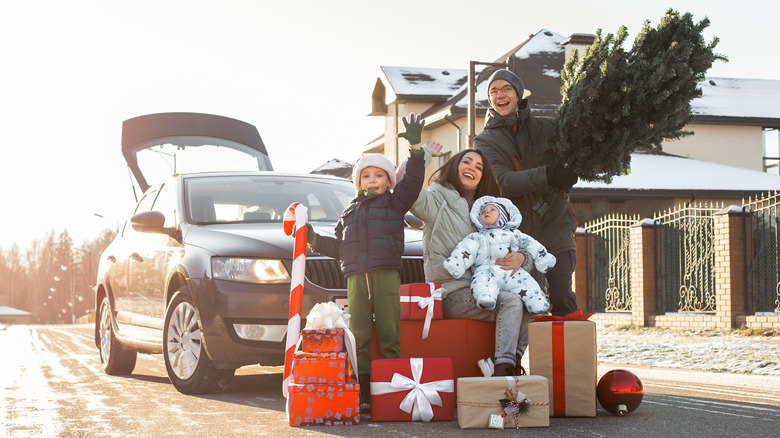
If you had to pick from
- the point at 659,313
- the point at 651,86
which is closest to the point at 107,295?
the point at 651,86

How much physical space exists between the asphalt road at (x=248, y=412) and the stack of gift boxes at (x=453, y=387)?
9cm

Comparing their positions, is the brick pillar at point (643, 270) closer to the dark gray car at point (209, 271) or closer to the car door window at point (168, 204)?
the dark gray car at point (209, 271)

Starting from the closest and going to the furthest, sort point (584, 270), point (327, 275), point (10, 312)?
point (327, 275), point (584, 270), point (10, 312)

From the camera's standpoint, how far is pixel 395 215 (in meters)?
6.10

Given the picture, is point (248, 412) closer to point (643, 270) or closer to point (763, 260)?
point (763, 260)

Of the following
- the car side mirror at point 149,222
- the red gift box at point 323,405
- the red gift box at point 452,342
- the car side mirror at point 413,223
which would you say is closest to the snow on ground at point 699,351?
the car side mirror at point 413,223

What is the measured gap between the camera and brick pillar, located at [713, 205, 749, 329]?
571 inches

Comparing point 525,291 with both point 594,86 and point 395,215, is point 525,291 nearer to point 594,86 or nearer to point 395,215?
point 395,215

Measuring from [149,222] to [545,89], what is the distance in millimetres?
29720

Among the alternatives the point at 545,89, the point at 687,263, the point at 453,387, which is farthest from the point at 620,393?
the point at 545,89

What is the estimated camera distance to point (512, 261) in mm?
6086

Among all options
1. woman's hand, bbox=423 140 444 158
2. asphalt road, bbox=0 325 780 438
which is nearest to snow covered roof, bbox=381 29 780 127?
asphalt road, bbox=0 325 780 438

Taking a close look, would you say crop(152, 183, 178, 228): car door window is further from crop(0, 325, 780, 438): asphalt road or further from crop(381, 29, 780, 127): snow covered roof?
crop(381, 29, 780, 127): snow covered roof

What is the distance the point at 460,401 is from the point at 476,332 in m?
0.79
